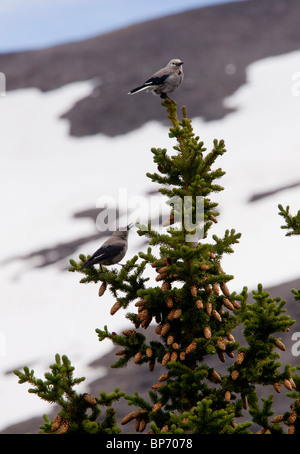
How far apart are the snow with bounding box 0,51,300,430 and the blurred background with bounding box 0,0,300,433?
0.37 ft

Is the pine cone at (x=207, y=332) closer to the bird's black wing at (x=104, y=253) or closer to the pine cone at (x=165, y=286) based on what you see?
the pine cone at (x=165, y=286)

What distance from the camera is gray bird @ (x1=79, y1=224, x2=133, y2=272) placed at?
395 inches

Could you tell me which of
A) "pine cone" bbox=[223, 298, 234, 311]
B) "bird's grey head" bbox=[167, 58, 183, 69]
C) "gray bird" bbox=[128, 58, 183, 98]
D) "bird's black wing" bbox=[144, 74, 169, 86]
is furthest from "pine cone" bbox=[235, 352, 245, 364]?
"bird's grey head" bbox=[167, 58, 183, 69]

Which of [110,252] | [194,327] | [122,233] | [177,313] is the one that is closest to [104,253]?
[110,252]

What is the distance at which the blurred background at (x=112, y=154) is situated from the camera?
33219mm

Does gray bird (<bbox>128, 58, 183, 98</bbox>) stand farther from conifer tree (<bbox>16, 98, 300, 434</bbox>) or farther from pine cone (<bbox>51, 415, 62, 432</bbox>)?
pine cone (<bbox>51, 415, 62, 432</bbox>)

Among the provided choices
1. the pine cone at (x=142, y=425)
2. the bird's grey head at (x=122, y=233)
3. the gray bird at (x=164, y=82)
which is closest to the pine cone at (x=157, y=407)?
the pine cone at (x=142, y=425)

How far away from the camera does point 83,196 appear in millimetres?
50625

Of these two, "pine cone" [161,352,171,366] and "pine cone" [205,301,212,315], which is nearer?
"pine cone" [205,301,212,315]

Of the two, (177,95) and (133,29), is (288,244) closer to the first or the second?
(177,95)

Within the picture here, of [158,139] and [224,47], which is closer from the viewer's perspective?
[158,139]
